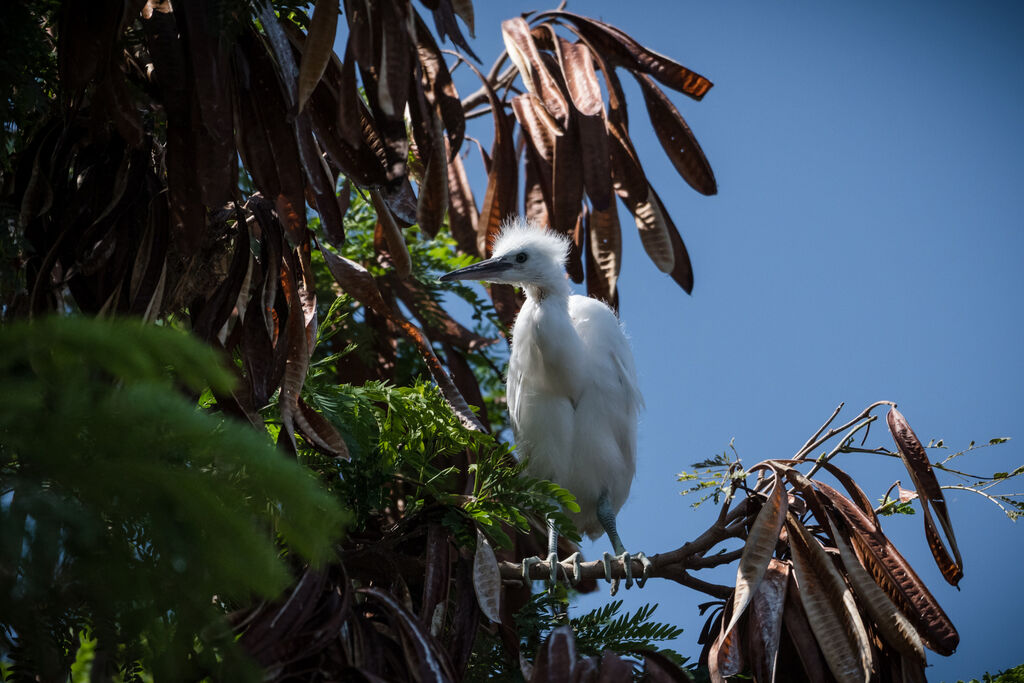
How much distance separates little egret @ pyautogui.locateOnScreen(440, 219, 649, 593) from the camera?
3.08 m

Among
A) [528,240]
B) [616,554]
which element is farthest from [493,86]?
[616,554]

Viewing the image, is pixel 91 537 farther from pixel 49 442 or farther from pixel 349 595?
pixel 349 595

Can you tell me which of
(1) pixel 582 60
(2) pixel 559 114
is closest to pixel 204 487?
(2) pixel 559 114

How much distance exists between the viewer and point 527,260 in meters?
3.16

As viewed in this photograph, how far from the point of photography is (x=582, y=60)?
248 centimetres

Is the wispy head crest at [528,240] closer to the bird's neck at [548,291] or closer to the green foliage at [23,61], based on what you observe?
the bird's neck at [548,291]

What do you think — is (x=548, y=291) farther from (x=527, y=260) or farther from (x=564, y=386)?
(x=564, y=386)

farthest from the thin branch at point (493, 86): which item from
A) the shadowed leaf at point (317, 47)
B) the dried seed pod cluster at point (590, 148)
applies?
the shadowed leaf at point (317, 47)

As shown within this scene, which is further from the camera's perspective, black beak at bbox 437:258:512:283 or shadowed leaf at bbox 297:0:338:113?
black beak at bbox 437:258:512:283

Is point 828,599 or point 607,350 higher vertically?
point 607,350

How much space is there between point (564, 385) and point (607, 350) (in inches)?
9.0

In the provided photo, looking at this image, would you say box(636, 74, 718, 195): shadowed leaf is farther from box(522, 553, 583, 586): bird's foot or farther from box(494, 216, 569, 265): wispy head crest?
box(522, 553, 583, 586): bird's foot

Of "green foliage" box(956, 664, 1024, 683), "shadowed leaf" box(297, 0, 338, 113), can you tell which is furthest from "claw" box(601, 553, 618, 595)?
"shadowed leaf" box(297, 0, 338, 113)

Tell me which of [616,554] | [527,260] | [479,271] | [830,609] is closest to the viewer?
[830,609]
